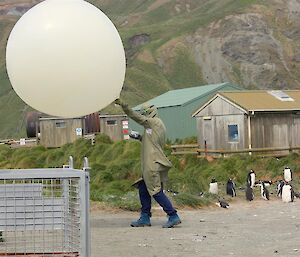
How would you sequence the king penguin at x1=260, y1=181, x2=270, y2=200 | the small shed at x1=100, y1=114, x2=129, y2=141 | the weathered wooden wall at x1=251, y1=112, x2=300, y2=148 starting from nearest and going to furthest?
the king penguin at x1=260, y1=181, x2=270, y2=200
the weathered wooden wall at x1=251, y1=112, x2=300, y2=148
the small shed at x1=100, y1=114, x2=129, y2=141

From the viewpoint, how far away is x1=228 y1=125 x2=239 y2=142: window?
33.9 meters

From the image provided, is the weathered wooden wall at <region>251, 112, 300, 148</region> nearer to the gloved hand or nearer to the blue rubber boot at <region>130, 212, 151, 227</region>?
the blue rubber boot at <region>130, 212, 151, 227</region>

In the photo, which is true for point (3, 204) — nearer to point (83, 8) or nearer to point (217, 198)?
point (83, 8)

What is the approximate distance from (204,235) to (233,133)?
24151 mm

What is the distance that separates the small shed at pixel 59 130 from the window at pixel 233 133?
1929 cm

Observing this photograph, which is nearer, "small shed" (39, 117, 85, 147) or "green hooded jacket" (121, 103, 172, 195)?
"green hooded jacket" (121, 103, 172, 195)

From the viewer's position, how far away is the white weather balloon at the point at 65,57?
6680mm

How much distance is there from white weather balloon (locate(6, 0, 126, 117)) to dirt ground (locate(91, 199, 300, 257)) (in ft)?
8.26

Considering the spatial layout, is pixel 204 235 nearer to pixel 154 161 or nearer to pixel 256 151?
pixel 154 161

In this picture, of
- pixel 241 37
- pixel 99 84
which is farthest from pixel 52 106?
pixel 241 37

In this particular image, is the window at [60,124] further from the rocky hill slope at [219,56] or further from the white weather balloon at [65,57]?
the rocky hill slope at [219,56]

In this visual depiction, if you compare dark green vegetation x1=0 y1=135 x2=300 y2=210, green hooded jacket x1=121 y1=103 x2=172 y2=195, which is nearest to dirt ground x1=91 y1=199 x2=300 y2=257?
green hooded jacket x1=121 y1=103 x2=172 y2=195

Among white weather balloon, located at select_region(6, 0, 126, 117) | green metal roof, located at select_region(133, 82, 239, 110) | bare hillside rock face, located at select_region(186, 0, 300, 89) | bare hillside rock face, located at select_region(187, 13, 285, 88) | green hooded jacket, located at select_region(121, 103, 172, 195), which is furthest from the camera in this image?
bare hillside rock face, located at select_region(187, 13, 285, 88)

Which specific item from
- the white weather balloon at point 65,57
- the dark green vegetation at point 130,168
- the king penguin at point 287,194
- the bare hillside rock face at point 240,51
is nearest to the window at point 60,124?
the dark green vegetation at point 130,168
